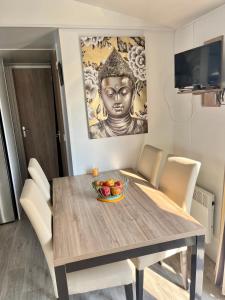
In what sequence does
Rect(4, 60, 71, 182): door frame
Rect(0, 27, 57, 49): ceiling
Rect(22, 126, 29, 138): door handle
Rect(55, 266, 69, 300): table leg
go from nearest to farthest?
1. Rect(55, 266, 69, 300): table leg
2. Rect(0, 27, 57, 49): ceiling
3. Rect(4, 60, 71, 182): door frame
4. Rect(22, 126, 29, 138): door handle

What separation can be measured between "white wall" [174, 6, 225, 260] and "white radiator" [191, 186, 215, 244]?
6cm

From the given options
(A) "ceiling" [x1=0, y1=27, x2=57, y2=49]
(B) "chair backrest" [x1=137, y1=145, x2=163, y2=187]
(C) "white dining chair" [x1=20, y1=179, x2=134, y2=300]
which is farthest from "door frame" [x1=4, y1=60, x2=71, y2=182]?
(C) "white dining chair" [x1=20, y1=179, x2=134, y2=300]

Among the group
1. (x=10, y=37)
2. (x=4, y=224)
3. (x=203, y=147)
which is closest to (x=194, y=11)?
(x=203, y=147)

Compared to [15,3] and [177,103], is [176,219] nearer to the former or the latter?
[177,103]

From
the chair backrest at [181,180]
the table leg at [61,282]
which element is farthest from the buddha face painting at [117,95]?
the table leg at [61,282]

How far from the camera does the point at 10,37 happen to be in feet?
8.73

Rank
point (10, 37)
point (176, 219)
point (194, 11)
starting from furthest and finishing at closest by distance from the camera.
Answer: point (10, 37) → point (194, 11) → point (176, 219)

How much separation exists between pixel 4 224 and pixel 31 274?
1.15 meters

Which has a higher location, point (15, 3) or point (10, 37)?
point (15, 3)

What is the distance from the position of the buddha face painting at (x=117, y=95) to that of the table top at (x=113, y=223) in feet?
3.36

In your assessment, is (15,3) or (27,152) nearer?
→ (15,3)

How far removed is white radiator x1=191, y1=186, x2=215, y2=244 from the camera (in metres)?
2.16

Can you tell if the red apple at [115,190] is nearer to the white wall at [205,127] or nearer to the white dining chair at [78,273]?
the white dining chair at [78,273]

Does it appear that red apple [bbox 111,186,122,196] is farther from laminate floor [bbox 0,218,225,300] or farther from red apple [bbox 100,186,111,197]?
laminate floor [bbox 0,218,225,300]
